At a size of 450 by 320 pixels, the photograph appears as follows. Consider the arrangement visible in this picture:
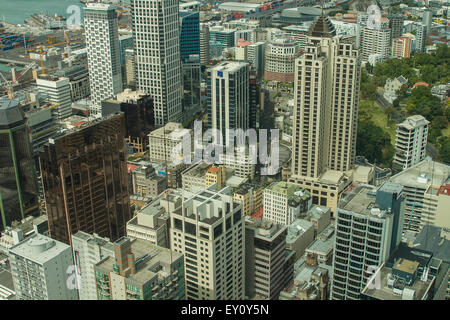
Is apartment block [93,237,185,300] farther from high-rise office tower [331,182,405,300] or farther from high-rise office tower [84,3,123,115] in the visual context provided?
high-rise office tower [84,3,123,115]

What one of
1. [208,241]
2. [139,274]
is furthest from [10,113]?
[139,274]

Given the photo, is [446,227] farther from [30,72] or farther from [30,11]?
[30,11]

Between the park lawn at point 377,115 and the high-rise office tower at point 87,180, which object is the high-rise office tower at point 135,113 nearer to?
the high-rise office tower at point 87,180

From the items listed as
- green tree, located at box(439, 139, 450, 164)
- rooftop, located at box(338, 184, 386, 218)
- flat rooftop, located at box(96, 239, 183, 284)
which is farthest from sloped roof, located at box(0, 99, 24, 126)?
green tree, located at box(439, 139, 450, 164)

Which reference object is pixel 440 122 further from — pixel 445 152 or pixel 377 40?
pixel 377 40

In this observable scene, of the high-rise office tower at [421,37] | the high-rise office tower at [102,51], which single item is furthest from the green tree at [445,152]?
the high-rise office tower at [421,37]
